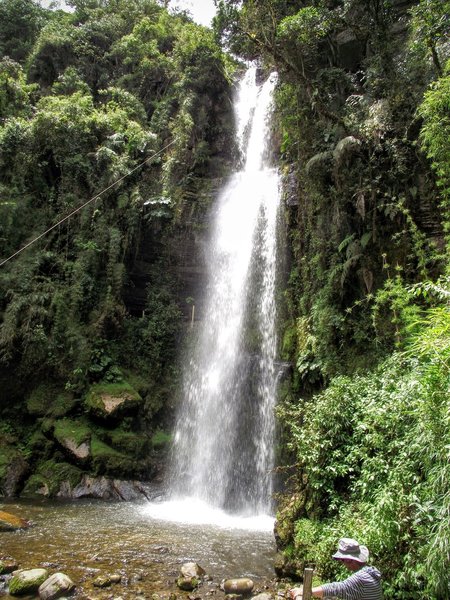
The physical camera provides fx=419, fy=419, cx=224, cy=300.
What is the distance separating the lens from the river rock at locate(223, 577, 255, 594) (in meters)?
5.31

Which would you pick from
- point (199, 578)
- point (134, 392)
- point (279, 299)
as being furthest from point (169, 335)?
point (199, 578)

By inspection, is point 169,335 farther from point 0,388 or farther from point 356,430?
point 356,430

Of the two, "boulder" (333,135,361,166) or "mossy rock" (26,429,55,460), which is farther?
"mossy rock" (26,429,55,460)

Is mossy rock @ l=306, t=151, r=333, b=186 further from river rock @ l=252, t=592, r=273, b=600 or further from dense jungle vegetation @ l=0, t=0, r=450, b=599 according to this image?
river rock @ l=252, t=592, r=273, b=600

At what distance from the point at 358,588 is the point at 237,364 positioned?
8.82 metres

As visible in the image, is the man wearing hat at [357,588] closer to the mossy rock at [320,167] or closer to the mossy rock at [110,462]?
the mossy rock at [110,462]

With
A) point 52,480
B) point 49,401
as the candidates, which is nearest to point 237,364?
point 49,401

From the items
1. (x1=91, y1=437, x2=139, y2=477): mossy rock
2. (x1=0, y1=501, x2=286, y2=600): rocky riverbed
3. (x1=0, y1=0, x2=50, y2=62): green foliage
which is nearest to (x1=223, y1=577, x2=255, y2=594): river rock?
(x1=0, y1=501, x2=286, y2=600): rocky riverbed

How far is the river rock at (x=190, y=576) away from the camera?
5.41m

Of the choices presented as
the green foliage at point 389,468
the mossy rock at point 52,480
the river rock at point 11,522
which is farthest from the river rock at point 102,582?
the mossy rock at point 52,480

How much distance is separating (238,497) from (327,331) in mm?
4561

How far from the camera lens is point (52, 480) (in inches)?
398

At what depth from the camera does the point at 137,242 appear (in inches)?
585

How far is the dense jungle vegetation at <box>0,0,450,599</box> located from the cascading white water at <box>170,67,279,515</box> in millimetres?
670
